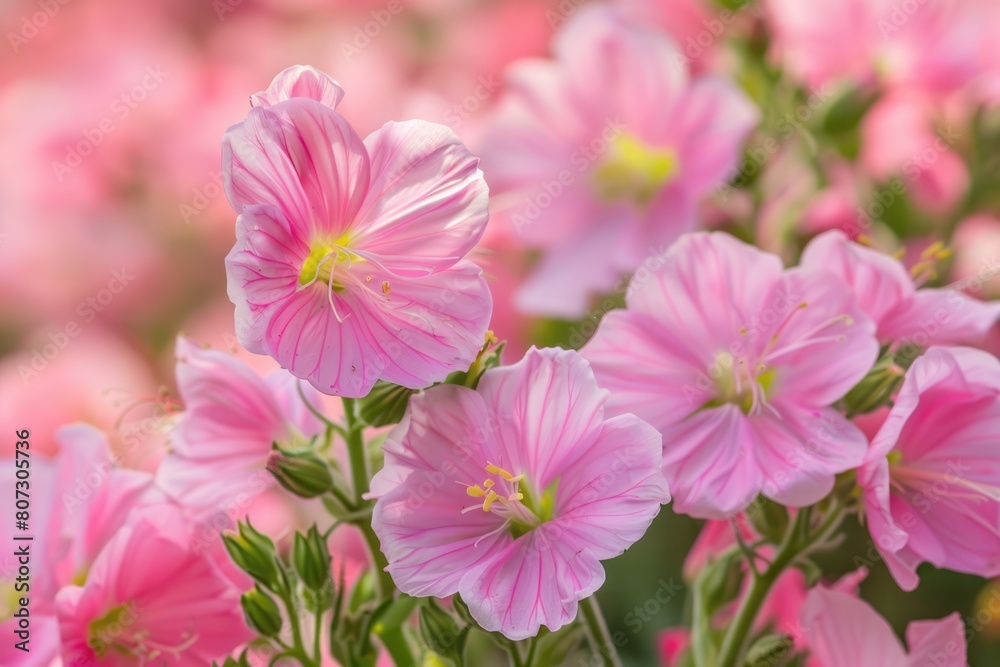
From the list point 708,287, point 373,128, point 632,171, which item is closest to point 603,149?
point 632,171

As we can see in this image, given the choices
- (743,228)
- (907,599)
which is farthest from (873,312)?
(907,599)

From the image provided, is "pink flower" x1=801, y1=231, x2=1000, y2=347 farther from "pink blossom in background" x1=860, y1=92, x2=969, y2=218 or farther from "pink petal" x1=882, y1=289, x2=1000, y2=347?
"pink blossom in background" x1=860, y1=92, x2=969, y2=218

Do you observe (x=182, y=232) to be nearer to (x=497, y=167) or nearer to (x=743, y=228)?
(x=497, y=167)

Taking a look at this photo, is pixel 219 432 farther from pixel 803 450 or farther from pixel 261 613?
pixel 803 450

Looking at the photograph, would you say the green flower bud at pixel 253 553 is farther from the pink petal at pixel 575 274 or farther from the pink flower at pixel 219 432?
the pink petal at pixel 575 274

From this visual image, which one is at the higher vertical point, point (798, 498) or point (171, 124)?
point (171, 124)

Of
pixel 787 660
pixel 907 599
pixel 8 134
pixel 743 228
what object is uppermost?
pixel 8 134
